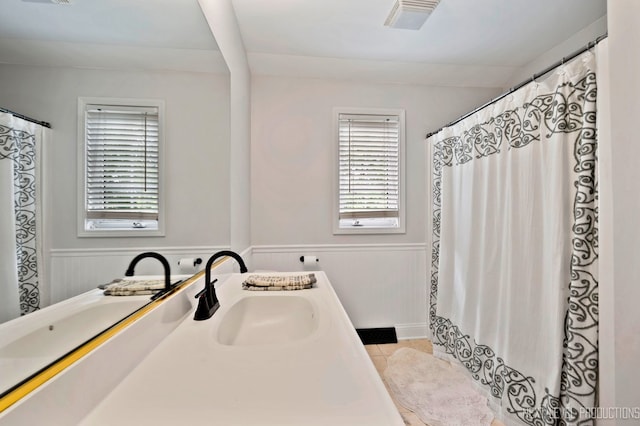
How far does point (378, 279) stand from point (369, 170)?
3.38ft

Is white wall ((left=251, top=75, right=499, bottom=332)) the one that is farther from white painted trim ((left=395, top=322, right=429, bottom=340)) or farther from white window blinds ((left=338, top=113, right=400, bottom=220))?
white window blinds ((left=338, top=113, right=400, bottom=220))

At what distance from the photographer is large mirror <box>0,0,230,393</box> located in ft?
1.53

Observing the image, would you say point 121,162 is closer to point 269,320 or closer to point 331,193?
point 269,320

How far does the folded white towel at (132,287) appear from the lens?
2.17 ft

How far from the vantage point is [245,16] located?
1730 millimetres

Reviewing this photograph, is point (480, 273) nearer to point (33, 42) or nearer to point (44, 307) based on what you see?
point (44, 307)

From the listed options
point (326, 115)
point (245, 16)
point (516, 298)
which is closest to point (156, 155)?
point (245, 16)

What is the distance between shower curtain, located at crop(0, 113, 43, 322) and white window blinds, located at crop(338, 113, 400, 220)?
200 cm

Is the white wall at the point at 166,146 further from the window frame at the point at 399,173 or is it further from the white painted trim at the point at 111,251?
the window frame at the point at 399,173

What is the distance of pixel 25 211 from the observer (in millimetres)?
465

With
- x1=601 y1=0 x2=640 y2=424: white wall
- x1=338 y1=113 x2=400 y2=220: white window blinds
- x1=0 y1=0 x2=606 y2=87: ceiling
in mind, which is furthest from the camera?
x1=338 y1=113 x2=400 y2=220: white window blinds

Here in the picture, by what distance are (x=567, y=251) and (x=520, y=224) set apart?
272 millimetres

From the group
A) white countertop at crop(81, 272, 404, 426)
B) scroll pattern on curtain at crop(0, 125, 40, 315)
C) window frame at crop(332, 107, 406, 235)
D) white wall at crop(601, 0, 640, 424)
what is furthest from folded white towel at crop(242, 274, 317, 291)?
white wall at crop(601, 0, 640, 424)

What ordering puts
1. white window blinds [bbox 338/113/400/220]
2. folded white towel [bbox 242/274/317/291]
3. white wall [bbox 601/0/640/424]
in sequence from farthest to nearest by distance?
white window blinds [bbox 338/113/400/220]
folded white towel [bbox 242/274/317/291]
white wall [bbox 601/0/640/424]
